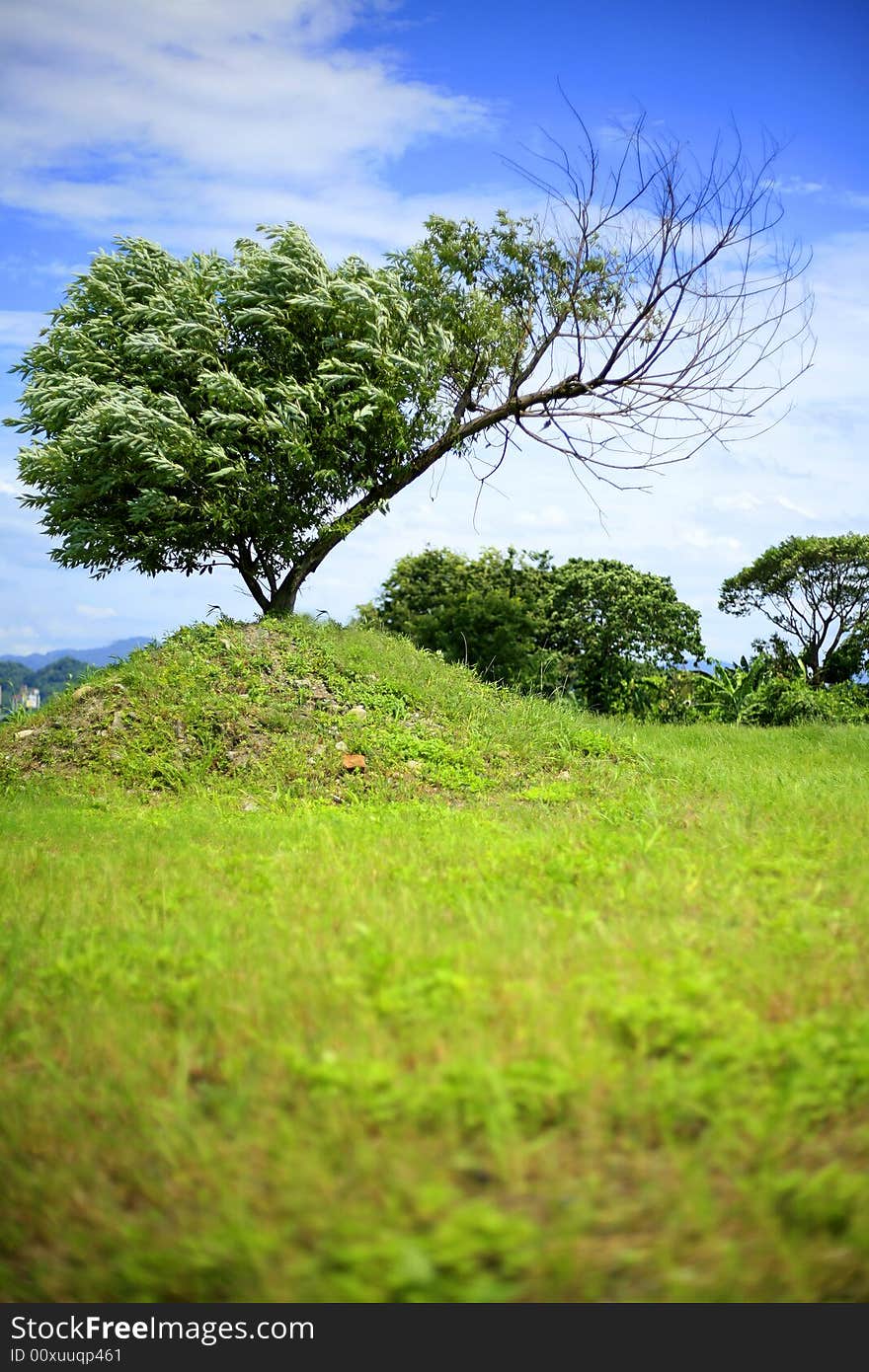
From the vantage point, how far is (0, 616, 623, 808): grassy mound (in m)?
9.42

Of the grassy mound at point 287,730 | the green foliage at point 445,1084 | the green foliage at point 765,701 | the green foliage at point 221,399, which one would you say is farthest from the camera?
the green foliage at point 765,701

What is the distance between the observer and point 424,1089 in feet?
9.04

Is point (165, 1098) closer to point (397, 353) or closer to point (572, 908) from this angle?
point (572, 908)

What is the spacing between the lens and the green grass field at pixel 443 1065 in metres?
2.36

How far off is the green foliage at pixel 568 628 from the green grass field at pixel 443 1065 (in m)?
10.3

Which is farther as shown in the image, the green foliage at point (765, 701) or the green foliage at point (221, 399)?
the green foliage at point (765, 701)

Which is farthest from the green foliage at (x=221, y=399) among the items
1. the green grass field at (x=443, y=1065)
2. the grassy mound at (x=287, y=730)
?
the green grass field at (x=443, y=1065)

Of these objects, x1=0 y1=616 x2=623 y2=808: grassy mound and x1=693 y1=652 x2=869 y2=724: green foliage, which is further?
x1=693 y1=652 x2=869 y2=724: green foliage

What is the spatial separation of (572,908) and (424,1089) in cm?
198

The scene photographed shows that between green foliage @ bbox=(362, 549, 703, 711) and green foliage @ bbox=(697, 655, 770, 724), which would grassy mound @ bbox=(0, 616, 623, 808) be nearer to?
green foliage @ bbox=(362, 549, 703, 711)

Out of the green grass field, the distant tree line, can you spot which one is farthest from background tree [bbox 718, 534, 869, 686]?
the green grass field

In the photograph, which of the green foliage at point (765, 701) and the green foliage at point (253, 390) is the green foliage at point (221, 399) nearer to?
the green foliage at point (253, 390)

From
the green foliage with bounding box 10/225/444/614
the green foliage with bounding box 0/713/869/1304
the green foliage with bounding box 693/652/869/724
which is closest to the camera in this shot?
the green foliage with bounding box 0/713/869/1304

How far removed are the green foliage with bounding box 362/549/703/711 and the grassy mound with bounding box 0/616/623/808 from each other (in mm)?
4274
